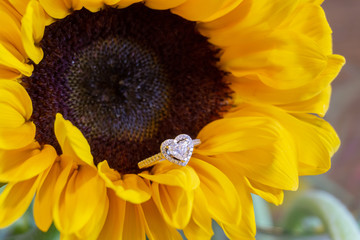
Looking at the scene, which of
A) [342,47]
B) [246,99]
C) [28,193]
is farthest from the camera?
[342,47]

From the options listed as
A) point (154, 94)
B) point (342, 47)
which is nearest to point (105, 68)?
point (154, 94)

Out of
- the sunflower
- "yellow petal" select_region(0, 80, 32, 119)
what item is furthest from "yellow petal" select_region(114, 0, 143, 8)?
"yellow petal" select_region(0, 80, 32, 119)

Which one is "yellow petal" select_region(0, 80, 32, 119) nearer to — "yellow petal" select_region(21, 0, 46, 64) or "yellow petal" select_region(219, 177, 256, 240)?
"yellow petal" select_region(21, 0, 46, 64)

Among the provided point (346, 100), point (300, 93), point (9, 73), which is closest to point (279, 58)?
point (300, 93)

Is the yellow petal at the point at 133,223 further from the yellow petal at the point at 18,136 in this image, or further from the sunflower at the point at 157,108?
the yellow petal at the point at 18,136

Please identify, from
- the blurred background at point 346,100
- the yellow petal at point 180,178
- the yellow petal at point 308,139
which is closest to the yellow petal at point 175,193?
the yellow petal at point 180,178

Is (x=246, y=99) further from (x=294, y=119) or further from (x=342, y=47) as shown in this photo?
(x=342, y=47)
